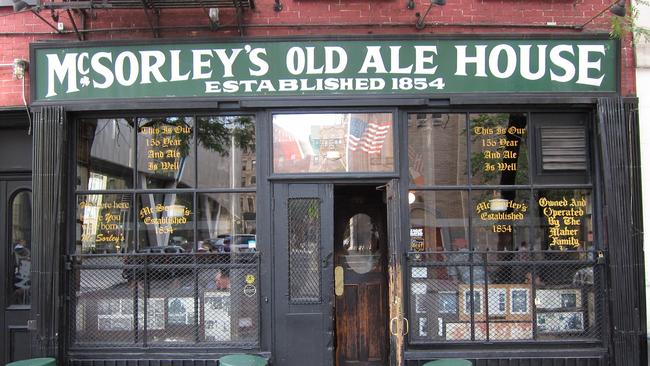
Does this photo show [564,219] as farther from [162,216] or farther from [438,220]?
[162,216]

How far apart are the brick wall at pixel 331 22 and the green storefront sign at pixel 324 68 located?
23cm

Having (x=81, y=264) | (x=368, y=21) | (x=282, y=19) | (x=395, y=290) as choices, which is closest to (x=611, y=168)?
(x=395, y=290)

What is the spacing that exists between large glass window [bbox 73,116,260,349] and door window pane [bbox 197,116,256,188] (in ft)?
0.04

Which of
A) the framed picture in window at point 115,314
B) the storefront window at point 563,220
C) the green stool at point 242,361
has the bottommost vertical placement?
the green stool at point 242,361

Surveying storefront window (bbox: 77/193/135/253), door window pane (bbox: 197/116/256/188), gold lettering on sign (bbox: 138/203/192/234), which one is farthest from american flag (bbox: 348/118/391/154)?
storefront window (bbox: 77/193/135/253)

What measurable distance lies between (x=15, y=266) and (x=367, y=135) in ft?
16.5

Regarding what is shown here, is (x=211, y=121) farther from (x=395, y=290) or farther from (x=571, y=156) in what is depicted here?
(x=571, y=156)

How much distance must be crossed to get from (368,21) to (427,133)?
164 cm

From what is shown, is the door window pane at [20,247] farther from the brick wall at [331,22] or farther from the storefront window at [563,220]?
the storefront window at [563,220]

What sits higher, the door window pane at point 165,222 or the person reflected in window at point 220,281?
the door window pane at point 165,222

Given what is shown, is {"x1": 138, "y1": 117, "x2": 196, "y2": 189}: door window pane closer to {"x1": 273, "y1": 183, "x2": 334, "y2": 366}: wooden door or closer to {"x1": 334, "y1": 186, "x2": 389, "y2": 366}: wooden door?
{"x1": 273, "y1": 183, "x2": 334, "y2": 366}: wooden door

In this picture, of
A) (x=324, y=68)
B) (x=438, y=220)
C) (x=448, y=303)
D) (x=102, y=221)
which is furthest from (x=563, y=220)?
(x=102, y=221)

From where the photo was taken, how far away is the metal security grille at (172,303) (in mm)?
6613

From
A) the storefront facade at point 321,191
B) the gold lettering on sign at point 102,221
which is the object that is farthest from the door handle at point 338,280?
the gold lettering on sign at point 102,221
